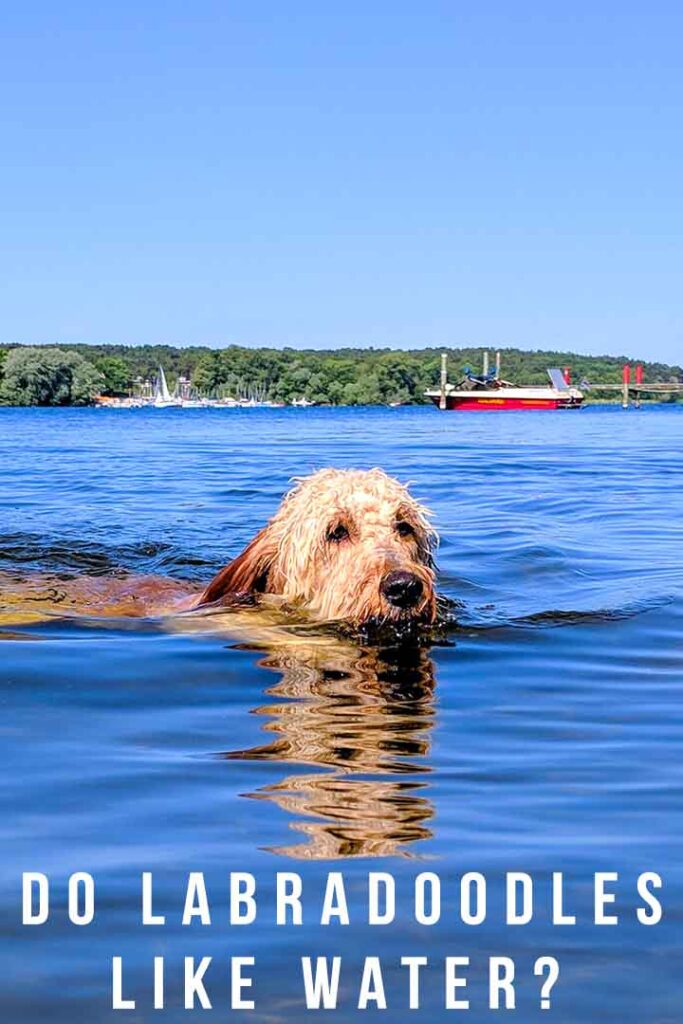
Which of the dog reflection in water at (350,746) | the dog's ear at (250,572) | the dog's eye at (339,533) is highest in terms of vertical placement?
the dog's eye at (339,533)

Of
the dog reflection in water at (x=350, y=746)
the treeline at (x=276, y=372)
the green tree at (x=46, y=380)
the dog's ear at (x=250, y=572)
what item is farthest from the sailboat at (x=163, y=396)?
the dog reflection in water at (x=350, y=746)

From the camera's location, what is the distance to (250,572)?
729 cm

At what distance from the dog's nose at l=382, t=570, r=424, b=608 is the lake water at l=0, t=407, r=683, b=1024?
29 centimetres

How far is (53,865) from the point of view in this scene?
327cm

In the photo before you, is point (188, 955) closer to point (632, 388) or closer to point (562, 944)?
point (562, 944)

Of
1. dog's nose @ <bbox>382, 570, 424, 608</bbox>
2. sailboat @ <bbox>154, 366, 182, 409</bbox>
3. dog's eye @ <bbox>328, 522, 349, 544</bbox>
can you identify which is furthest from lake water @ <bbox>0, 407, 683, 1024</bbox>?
sailboat @ <bbox>154, 366, 182, 409</bbox>

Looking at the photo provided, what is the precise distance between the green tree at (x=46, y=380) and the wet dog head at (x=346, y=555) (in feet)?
321

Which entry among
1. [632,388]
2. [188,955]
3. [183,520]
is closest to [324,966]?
[188,955]

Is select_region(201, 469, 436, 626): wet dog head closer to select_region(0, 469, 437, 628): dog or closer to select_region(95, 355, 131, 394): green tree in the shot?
select_region(0, 469, 437, 628): dog

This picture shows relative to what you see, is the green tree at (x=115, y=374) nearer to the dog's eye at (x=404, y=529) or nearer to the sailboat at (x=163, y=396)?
the sailboat at (x=163, y=396)

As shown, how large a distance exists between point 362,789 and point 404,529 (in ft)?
10.5

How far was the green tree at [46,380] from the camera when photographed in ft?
339

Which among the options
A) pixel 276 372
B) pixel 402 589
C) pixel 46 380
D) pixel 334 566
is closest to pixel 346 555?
pixel 334 566

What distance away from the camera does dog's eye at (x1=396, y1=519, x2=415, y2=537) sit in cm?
696
